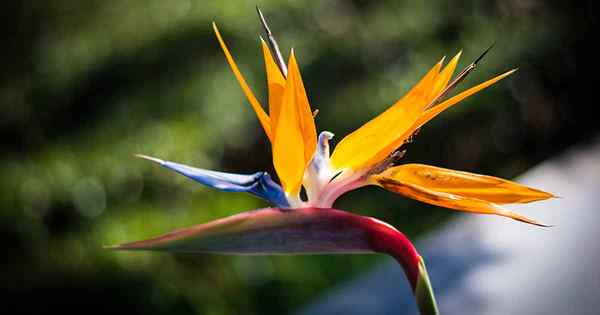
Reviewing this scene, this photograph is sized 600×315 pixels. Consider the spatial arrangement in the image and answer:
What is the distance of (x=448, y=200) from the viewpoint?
0.60 metres

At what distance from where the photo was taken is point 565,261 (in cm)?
111

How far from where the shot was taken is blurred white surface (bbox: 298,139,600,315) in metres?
1.03

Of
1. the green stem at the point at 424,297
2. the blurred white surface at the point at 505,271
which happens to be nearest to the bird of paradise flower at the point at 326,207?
the green stem at the point at 424,297

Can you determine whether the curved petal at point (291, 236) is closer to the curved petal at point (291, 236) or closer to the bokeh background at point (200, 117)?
the curved petal at point (291, 236)

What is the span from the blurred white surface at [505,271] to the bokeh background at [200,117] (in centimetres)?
68

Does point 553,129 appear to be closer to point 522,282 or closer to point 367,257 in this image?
point 367,257

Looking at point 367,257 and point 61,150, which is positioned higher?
point 61,150

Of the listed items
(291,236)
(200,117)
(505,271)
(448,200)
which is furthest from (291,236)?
(200,117)

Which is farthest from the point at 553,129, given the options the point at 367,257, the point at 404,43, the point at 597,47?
the point at 367,257

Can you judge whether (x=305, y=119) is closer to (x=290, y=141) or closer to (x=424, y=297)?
(x=290, y=141)

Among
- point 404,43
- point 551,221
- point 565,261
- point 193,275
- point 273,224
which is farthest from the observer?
point 404,43

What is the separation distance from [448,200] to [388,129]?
64mm

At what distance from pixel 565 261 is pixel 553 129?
5.96 feet

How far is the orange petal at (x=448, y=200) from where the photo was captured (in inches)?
22.8
